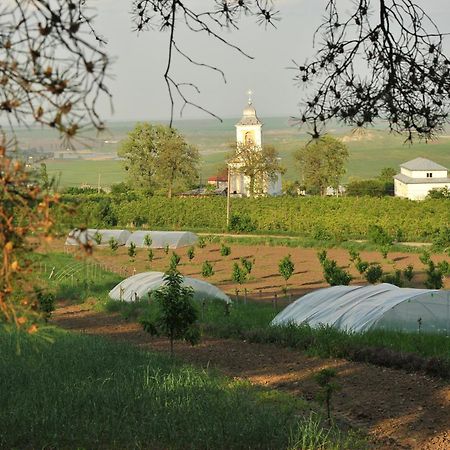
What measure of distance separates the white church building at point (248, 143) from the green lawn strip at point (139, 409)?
47514 mm

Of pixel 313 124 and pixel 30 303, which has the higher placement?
pixel 313 124

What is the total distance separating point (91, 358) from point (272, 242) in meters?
25.7

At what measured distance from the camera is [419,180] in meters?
71.8

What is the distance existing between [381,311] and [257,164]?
146 ft

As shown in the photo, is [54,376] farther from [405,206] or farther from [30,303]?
[405,206]

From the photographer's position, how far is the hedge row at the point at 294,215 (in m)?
41.1

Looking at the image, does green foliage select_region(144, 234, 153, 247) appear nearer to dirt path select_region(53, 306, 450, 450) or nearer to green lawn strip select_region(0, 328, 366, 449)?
dirt path select_region(53, 306, 450, 450)

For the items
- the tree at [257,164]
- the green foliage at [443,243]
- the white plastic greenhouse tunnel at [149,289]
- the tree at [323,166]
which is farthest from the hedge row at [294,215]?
the tree at [323,166]

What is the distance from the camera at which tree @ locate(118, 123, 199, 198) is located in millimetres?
63531

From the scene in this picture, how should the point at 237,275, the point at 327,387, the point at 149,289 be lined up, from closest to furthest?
the point at 327,387 < the point at 149,289 < the point at 237,275

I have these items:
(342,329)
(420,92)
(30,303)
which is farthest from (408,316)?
(30,303)

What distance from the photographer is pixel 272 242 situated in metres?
36.8

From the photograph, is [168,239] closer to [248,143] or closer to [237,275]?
[237,275]

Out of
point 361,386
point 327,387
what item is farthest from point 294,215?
point 327,387
